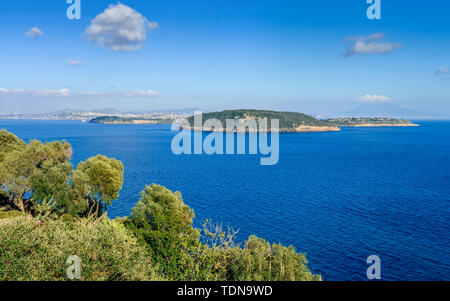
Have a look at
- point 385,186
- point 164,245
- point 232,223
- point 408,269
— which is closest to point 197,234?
point 164,245

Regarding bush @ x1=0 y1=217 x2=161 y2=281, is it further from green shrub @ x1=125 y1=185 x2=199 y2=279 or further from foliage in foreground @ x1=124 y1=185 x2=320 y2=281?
green shrub @ x1=125 y1=185 x2=199 y2=279

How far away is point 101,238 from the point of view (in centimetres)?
1794

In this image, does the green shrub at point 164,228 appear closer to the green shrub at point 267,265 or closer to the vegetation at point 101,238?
the vegetation at point 101,238

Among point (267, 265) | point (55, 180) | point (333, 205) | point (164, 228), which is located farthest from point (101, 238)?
point (333, 205)

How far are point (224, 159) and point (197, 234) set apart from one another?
90.2 metres

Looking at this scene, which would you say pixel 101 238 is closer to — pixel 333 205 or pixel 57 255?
pixel 57 255

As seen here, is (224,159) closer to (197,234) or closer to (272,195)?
(272,195)

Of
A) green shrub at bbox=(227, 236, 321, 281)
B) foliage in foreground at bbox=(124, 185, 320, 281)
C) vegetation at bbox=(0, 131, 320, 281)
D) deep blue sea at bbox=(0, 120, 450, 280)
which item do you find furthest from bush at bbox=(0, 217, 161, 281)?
deep blue sea at bbox=(0, 120, 450, 280)

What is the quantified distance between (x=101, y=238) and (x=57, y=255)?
2.83 m

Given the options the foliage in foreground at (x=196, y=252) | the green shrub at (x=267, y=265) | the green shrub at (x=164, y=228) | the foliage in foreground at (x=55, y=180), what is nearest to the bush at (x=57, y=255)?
the foliage in foreground at (x=196, y=252)

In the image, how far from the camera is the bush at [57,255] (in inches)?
572

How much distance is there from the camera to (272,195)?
6456 cm

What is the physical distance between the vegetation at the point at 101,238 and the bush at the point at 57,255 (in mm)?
46

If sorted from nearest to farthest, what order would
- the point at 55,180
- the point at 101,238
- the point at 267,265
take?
the point at 101,238
the point at 267,265
the point at 55,180
